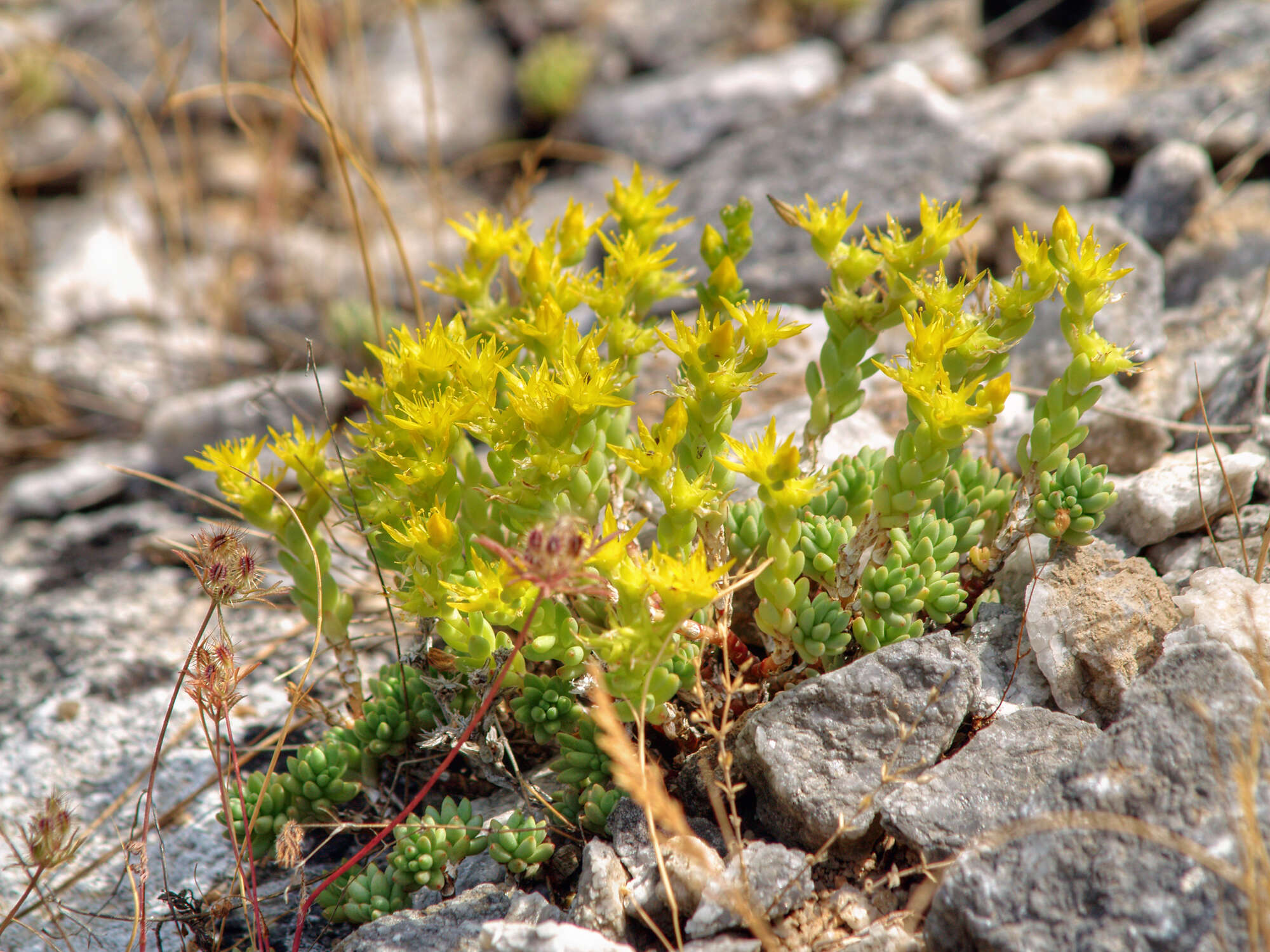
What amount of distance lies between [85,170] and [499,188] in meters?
3.16

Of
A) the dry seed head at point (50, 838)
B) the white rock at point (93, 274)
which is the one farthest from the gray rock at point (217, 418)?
the dry seed head at point (50, 838)

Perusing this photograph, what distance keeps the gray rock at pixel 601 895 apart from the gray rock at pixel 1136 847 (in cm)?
63

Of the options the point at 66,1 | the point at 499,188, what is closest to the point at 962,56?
the point at 499,188

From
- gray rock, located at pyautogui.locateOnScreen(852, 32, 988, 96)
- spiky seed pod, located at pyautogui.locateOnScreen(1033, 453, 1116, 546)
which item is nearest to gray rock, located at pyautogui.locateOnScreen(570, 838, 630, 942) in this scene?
spiky seed pod, located at pyautogui.locateOnScreen(1033, 453, 1116, 546)

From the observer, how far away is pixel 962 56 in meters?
5.77

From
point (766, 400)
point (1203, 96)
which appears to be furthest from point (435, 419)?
point (1203, 96)

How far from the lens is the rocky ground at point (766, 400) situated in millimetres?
1812

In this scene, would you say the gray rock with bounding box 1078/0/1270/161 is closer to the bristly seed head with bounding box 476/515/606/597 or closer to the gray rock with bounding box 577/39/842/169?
the gray rock with bounding box 577/39/842/169

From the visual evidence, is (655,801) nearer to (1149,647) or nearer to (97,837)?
(1149,647)

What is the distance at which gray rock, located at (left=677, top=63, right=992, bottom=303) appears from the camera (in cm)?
404

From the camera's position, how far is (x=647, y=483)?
233 cm

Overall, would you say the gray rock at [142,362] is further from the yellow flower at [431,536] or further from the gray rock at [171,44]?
the yellow flower at [431,536]

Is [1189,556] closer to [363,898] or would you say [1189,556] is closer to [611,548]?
[611,548]

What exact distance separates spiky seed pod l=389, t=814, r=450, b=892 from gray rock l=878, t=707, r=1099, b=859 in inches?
40.1
